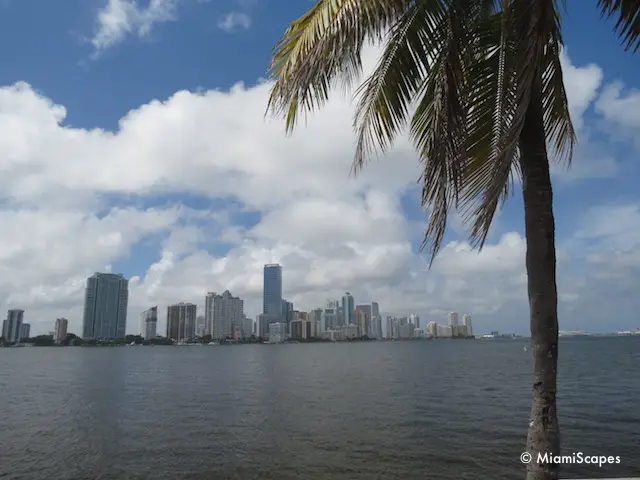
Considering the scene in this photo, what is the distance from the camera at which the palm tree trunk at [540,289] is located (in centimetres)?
420

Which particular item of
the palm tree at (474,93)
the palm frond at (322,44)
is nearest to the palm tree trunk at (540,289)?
the palm tree at (474,93)

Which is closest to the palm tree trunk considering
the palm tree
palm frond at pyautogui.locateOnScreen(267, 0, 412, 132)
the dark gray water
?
the palm tree

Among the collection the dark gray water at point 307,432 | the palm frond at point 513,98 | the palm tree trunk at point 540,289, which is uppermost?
the palm frond at point 513,98

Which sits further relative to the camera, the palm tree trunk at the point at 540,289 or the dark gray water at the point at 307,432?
the dark gray water at the point at 307,432

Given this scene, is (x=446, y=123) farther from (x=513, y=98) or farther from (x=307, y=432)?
(x=307, y=432)

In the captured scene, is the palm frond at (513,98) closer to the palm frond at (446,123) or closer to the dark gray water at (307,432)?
the palm frond at (446,123)

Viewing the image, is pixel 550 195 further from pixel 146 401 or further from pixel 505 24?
pixel 146 401

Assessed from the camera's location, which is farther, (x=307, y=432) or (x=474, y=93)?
(x=307, y=432)

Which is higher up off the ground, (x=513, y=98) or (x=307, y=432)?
(x=513, y=98)

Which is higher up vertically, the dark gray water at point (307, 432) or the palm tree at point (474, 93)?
the palm tree at point (474, 93)

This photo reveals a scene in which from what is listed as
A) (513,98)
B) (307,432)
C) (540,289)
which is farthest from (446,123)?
(307,432)

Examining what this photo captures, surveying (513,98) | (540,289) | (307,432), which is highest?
→ (513,98)

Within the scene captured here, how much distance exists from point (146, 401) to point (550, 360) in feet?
123

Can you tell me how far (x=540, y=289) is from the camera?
4.32m
